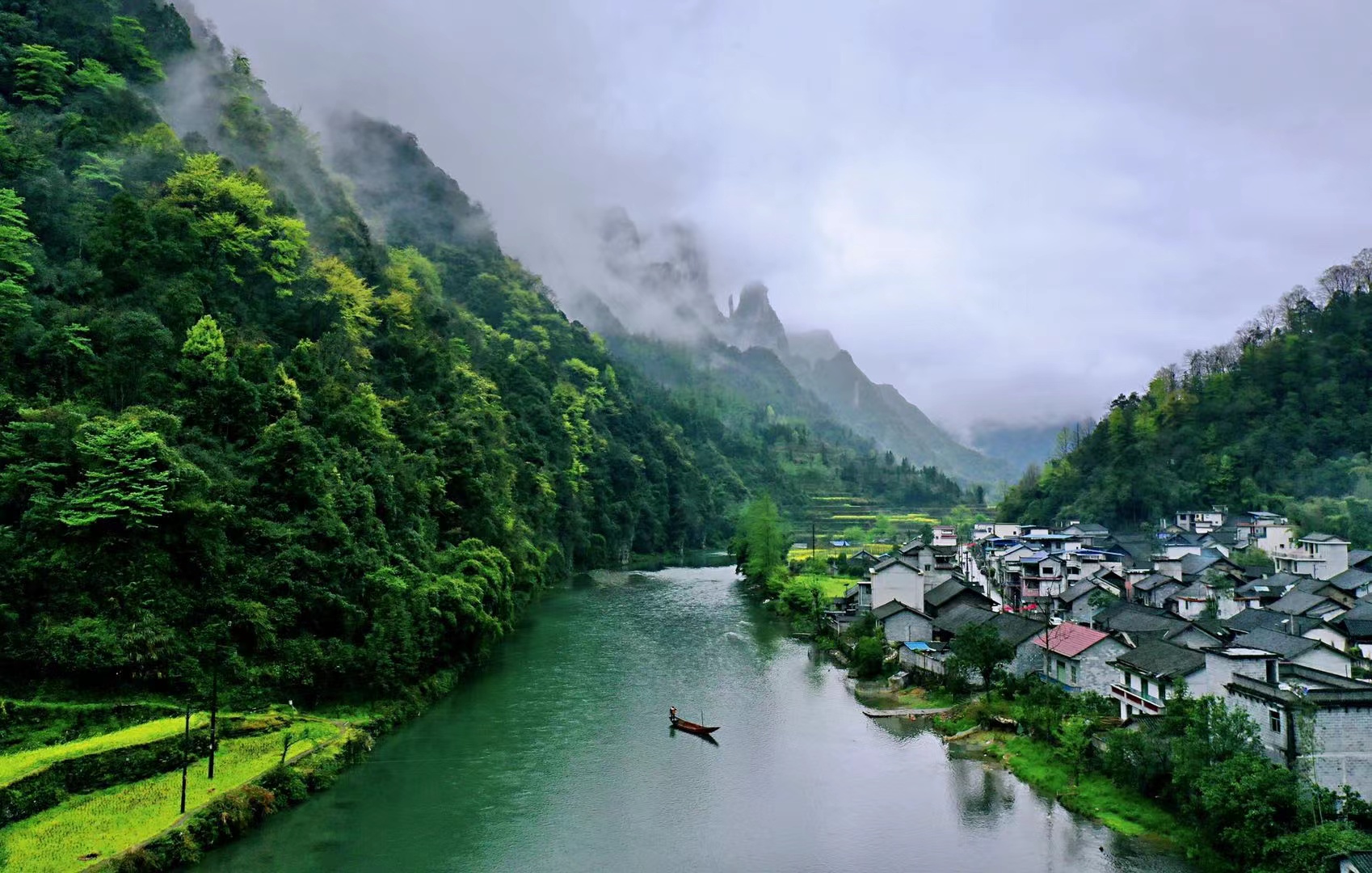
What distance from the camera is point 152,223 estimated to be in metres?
27.0

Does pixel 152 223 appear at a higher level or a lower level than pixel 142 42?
lower

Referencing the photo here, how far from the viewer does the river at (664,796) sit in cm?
1599

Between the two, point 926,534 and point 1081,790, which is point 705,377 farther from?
point 1081,790

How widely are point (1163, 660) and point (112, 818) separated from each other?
21335 mm

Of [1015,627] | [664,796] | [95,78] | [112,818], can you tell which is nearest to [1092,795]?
[1015,627]

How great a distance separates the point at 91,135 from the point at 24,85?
11.0 feet

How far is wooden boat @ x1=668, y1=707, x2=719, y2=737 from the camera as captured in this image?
920 inches

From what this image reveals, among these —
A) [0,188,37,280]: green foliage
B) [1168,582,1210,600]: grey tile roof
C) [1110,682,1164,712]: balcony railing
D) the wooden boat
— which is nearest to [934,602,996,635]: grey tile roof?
[1110,682,1164,712]: balcony railing

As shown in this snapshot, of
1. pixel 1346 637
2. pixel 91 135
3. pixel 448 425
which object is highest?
pixel 91 135

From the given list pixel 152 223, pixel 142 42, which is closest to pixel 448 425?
pixel 152 223

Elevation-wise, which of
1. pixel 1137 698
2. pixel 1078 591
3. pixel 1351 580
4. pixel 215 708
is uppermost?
pixel 1351 580

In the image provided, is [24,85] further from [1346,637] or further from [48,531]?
[1346,637]

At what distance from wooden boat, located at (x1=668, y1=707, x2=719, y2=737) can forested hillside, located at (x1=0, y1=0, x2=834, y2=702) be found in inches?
292

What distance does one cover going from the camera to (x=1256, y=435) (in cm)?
5588
